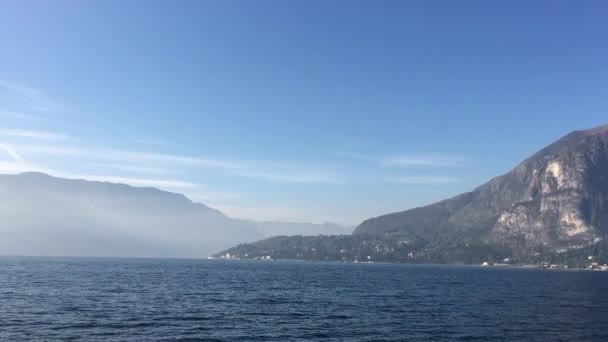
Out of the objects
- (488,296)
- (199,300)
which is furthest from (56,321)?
(488,296)

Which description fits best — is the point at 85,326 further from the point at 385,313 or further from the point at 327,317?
the point at 385,313

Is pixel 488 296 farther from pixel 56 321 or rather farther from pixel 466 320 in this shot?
pixel 56 321

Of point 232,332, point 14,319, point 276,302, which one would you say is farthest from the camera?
point 276,302

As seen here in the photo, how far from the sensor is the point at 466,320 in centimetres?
8481

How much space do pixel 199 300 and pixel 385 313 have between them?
37295mm

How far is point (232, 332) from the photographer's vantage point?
68688 millimetres

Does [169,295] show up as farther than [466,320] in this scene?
Yes

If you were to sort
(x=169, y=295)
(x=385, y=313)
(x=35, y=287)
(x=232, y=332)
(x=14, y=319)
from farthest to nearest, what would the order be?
(x=35, y=287) < (x=169, y=295) < (x=385, y=313) < (x=14, y=319) < (x=232, y=332)

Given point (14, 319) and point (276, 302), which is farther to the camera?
point (276, 302)

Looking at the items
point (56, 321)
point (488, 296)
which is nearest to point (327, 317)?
point (56, 321)

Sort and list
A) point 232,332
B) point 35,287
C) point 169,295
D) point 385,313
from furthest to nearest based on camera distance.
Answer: point 35,287 < point 169,295 < point 385,313 < point 232,332

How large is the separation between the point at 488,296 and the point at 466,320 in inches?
1962

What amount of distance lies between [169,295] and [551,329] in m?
74.4

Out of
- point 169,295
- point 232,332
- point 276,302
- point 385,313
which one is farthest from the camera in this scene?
point 169,295
